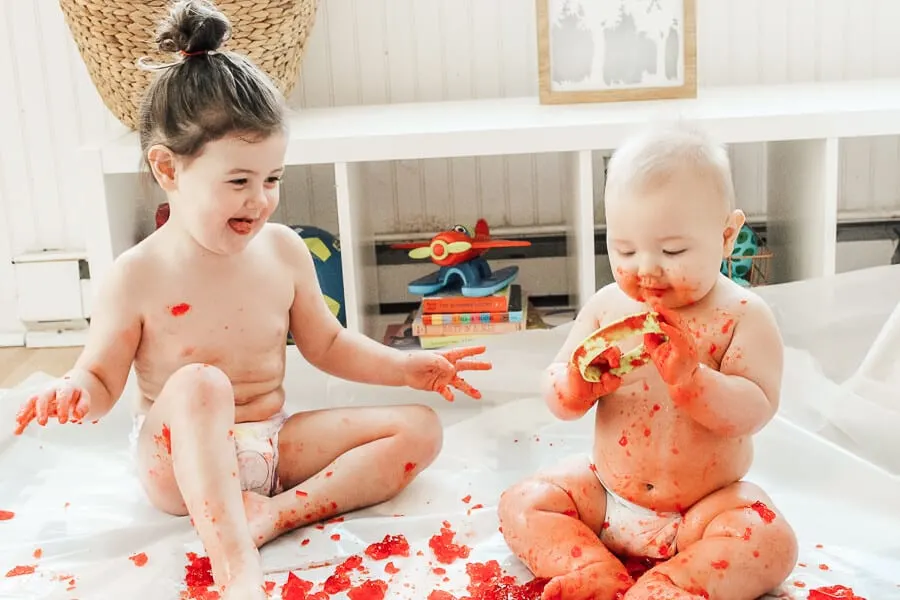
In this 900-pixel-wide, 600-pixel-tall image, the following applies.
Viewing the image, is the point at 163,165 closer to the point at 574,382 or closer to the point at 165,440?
the point at 165,440

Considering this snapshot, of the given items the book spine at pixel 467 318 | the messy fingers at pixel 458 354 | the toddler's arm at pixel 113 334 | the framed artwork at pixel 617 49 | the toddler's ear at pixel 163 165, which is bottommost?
the book spine at pixel 467 318

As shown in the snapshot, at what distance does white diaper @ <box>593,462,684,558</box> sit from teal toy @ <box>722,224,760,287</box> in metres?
0.84

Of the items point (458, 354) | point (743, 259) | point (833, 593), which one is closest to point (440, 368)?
A: point (458, 354)

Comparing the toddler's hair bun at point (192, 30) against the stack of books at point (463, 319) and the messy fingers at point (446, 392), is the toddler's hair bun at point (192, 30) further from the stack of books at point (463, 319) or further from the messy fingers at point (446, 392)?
the stack of books at point (463, 319)

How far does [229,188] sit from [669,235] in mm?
457

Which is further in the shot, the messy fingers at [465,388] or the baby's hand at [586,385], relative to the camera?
the messy fingers at [465,388]

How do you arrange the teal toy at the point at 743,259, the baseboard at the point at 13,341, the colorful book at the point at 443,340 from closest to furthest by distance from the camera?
the colorful book at the point at 443,340
the teal toy at the point at 743,259
the baseboard at the point at 13,341

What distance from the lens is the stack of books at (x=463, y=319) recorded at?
5.70ft

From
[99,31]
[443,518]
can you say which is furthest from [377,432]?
[99,31]

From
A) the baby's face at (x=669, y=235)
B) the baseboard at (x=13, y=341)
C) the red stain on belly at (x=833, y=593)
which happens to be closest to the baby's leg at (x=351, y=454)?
the baby's face at (x=669, y=235)

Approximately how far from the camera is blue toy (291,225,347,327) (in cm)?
182

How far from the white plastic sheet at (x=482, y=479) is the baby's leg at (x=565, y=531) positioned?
43 mm

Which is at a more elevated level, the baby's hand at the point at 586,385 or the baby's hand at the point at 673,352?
the baby's hand at the point at 673,352

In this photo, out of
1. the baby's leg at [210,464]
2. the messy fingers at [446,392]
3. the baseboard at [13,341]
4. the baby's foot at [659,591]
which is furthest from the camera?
the baseboard at [13,341]
